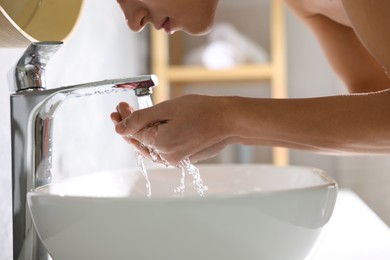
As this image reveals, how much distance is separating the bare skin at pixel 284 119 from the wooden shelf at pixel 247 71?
1.52 meters

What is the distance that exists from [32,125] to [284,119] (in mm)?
307

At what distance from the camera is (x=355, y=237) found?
1.11m

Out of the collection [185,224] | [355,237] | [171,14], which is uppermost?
[171,14]

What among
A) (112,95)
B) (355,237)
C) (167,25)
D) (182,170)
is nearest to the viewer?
(182,170)

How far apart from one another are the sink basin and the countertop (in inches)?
4.9

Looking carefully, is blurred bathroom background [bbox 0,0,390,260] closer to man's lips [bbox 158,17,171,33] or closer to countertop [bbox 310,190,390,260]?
man's lips [bbox 158,17,171,33]

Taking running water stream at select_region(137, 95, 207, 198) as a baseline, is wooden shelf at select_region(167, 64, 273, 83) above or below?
above

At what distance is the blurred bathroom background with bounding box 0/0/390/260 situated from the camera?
1.28 metres

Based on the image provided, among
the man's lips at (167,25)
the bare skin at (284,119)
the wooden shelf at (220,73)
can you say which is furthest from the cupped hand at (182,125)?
the wooden shelf at (220,73)

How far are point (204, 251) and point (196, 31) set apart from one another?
68 centimetres

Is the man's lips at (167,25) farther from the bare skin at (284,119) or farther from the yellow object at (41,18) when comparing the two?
the bare skin at (284,119)

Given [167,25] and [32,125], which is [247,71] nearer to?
[167,25]

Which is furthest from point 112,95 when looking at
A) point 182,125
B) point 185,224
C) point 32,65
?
point 185,224

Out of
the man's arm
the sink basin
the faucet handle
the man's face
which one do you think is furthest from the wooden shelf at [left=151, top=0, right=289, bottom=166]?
the sink basin
